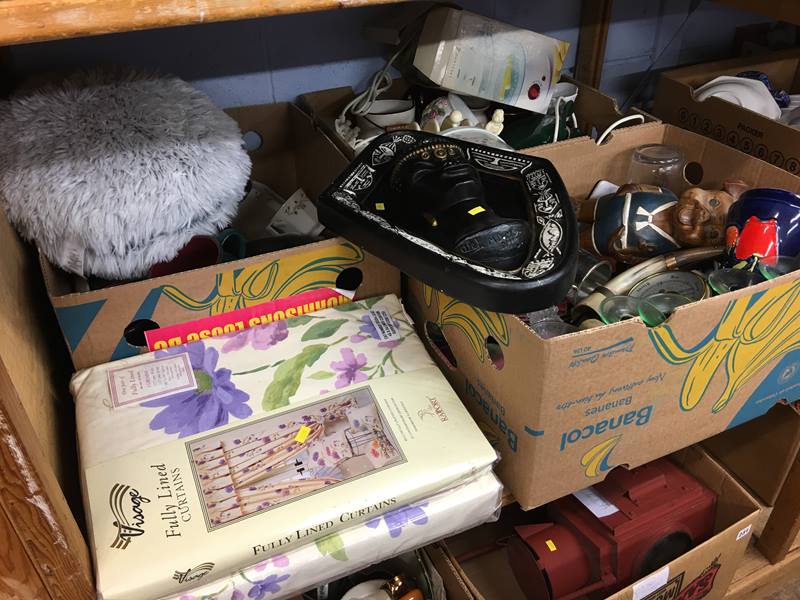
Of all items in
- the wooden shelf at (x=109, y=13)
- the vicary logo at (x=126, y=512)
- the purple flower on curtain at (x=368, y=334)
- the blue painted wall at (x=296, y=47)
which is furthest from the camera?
the blue painted wall at (x=296, y=47)

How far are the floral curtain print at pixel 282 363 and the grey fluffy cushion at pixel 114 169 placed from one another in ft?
0.43

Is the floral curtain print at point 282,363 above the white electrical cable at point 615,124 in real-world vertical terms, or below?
below

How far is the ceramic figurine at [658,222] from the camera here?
802mm

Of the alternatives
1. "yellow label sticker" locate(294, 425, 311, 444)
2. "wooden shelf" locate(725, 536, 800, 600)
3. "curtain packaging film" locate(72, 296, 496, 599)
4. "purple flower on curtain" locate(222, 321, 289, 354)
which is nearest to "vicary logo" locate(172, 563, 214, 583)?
"curtain packaging film" locate(72, 296, 496, 599)

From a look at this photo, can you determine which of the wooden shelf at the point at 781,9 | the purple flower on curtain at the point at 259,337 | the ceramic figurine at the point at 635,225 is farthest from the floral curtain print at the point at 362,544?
the wooden shelf at the point at 781,9

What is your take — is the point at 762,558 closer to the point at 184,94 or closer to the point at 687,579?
the point at 687,579

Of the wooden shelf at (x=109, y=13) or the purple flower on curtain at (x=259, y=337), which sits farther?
the purple flower on curtain at (x=259, y=337)

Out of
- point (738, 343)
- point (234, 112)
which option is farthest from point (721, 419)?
point (234, 112)

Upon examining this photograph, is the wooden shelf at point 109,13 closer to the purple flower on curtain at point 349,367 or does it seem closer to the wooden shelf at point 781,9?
the purple flower on curtain at point 349,367

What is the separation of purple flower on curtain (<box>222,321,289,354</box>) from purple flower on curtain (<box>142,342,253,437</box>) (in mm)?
27

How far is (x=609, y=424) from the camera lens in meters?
0.68

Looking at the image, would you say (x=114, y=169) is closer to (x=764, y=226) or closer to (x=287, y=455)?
(x=287, y=455)

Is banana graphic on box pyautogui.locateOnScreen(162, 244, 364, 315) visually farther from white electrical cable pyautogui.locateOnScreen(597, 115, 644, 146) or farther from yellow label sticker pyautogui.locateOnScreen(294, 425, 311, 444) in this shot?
white electrical cable pyautogui.locateOnScreen(597, 115, 644, 146)

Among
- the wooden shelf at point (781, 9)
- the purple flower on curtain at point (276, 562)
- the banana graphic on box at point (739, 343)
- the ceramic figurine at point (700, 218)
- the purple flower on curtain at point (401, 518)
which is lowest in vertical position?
the purple flower on curtain at point (276, 562)
